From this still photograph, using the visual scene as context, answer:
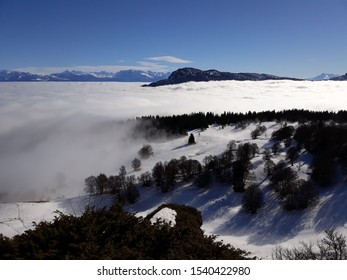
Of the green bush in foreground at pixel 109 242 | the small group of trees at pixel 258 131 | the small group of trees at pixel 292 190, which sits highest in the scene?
the green bush in foreground at pixel 109 242

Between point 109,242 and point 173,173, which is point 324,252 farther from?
point 173,173

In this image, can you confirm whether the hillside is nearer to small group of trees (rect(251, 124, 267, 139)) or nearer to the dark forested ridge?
small group of trees (rect(251, 124, 267, 139))

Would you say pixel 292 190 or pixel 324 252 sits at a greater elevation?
pixel 324 252

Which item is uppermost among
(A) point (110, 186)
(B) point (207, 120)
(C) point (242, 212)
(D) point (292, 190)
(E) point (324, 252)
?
(B) point (207, 120)

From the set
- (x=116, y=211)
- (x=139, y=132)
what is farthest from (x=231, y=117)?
(x=116, y=211)

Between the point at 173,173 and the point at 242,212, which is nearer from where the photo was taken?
the point at 242,212

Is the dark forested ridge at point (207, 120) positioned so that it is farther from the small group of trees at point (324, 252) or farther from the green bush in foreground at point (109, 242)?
the green bush in foreground at point (109, 242)

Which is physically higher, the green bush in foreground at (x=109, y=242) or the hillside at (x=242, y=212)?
the green bush in foreground at (x=109, y=242)

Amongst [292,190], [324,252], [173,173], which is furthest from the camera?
[173,173]

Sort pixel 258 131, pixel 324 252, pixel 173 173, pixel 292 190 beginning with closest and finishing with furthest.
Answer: pixel 324 252, pixel 292 190, pixel 173 173, pixel 258 131

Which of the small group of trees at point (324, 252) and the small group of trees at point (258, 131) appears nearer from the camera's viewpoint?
the small group of trees at point (324, 252)

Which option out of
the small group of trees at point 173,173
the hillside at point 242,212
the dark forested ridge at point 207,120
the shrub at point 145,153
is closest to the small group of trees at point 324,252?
the hillside at point 242,212

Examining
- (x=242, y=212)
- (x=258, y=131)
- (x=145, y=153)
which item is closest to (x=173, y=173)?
(x=242, y=212)
